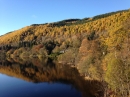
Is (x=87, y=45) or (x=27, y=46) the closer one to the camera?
(x=87, y=45)

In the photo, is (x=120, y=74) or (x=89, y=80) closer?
(x=120, y=74)

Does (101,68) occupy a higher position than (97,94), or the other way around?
(101,68)

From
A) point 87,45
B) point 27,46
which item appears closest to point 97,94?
point 87,45

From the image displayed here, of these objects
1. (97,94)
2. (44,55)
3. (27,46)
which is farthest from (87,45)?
(27,46)

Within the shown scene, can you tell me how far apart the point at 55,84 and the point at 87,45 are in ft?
55.7

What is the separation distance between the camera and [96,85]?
4728 cm

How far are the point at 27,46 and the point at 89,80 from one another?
125 m

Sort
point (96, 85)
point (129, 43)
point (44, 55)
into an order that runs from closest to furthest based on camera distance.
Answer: point (129, 43)
point (96, 85)
point (44, 55)

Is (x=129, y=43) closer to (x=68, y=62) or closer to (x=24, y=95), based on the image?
(x=24, y=95)

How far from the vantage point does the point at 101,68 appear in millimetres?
44250

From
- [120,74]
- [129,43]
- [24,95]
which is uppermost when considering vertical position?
[129,43]

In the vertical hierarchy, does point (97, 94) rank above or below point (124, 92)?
below

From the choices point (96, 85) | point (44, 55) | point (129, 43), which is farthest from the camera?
point (44, 55)

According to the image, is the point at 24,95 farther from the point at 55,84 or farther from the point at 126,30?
the point at 126,30
